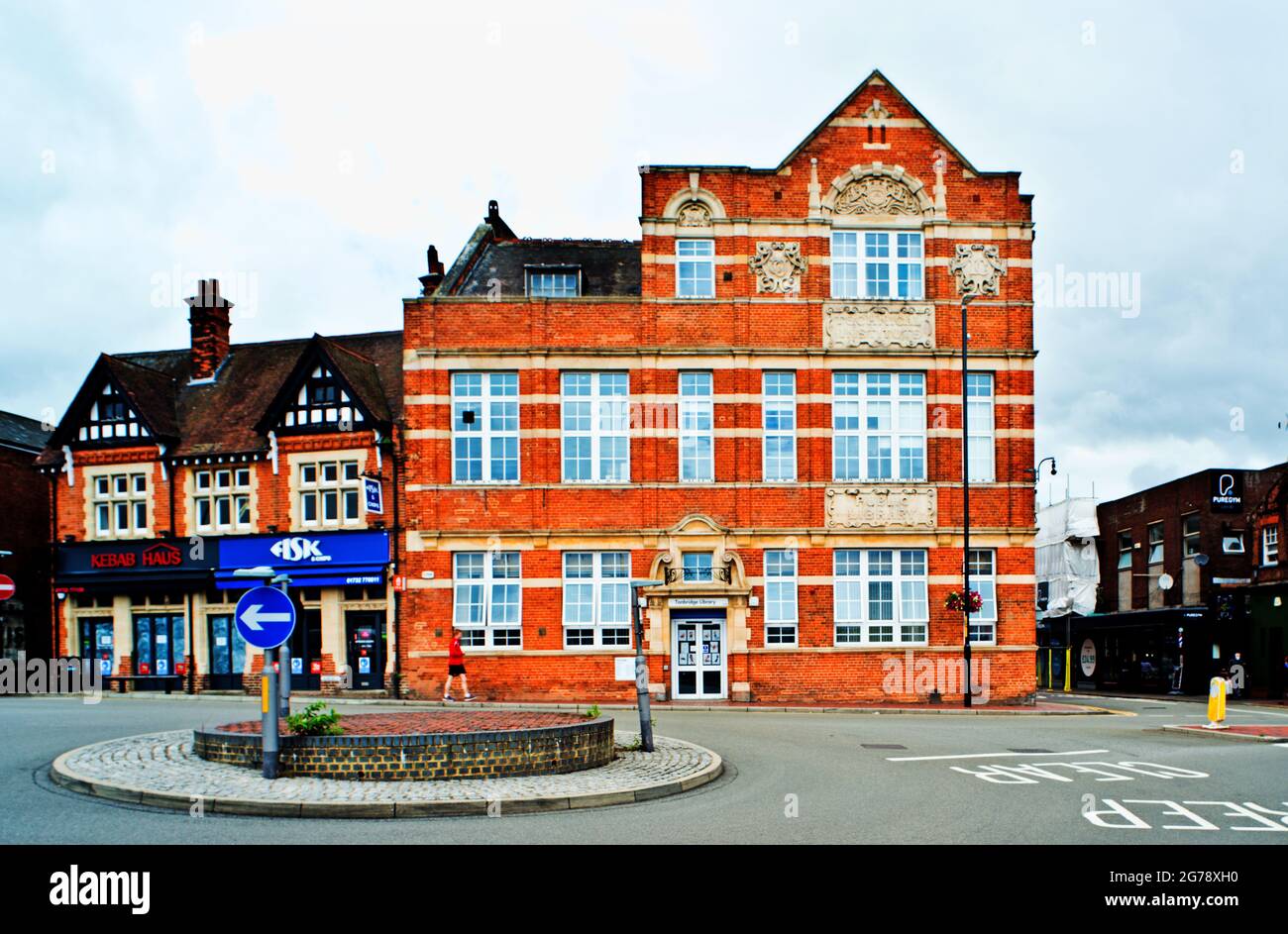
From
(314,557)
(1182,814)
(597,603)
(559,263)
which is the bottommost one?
→ (1182,814)

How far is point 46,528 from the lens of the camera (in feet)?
124

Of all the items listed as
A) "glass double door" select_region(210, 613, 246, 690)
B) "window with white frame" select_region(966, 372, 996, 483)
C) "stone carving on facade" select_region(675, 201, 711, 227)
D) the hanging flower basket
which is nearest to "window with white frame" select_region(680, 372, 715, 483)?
"stone carving on facade" select_region(675, 201, 711, 227)

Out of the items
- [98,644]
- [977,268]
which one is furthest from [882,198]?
[98,644]

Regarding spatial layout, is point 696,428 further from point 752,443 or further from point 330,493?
point 330,493

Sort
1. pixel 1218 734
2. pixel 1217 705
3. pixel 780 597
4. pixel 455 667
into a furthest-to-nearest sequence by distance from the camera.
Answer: pixel 780 597
pixel 455 667
pixel 1217 705
pixel 1218 734

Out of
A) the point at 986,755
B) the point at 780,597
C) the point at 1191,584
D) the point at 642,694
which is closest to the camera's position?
the point at 642,694

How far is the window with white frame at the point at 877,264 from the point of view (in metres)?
30.0

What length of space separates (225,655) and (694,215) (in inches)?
724

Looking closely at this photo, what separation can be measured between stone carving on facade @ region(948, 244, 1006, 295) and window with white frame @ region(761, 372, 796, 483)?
17.2ft

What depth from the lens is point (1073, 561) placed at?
51.2 metres

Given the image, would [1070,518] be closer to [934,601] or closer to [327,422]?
[934,601]

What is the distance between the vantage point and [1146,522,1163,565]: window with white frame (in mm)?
43987

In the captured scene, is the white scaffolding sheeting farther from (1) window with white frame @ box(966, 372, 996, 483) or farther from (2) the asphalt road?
(2) the asphalt road

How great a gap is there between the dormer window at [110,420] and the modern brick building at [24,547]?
261 cm
